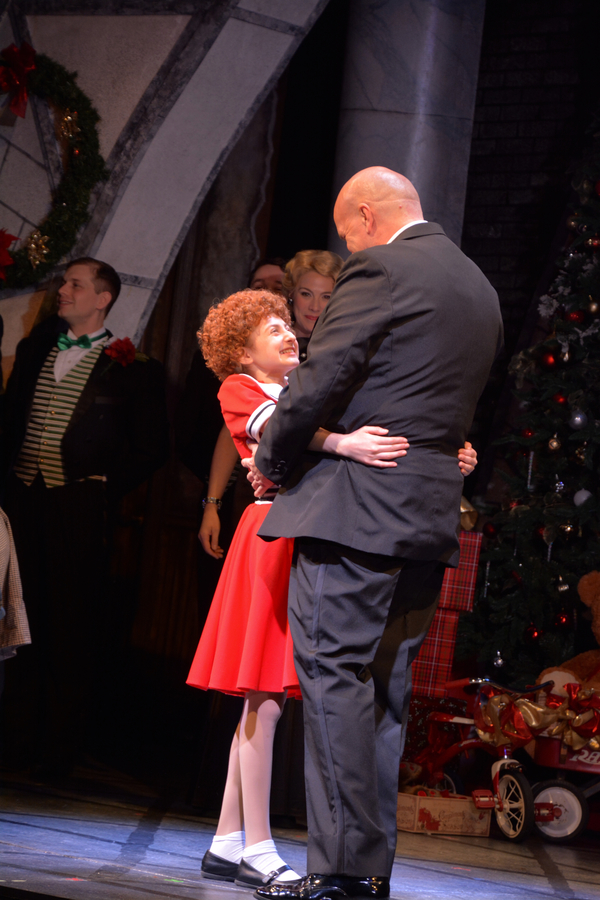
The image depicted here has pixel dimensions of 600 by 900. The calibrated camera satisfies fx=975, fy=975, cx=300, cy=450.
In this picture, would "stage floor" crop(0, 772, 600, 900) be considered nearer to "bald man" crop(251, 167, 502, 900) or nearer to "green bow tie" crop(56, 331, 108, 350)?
"bald man" crop(251, 167, 502, 900)

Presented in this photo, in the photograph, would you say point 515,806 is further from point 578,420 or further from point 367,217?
point 367,217

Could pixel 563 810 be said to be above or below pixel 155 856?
below

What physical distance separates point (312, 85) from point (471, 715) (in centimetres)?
322

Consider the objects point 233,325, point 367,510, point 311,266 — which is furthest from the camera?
point 311,266

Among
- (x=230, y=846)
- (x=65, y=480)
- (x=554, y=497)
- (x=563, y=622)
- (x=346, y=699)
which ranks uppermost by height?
(x=554, y=497)

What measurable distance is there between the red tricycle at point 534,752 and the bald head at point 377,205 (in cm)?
197

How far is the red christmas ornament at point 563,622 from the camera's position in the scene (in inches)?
175

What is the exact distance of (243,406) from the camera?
92.4 inches

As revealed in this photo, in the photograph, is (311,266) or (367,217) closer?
(367,217)

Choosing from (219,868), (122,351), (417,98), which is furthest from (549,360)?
(219,868)

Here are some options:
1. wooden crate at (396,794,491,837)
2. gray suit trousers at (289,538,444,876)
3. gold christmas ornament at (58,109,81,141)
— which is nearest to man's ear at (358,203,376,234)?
gray suit trousers at (289,538,444,876)

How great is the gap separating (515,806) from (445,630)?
30.4 inches

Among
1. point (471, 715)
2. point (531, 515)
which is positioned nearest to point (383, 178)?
point (471, 715)

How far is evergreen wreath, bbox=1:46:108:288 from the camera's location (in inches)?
146
